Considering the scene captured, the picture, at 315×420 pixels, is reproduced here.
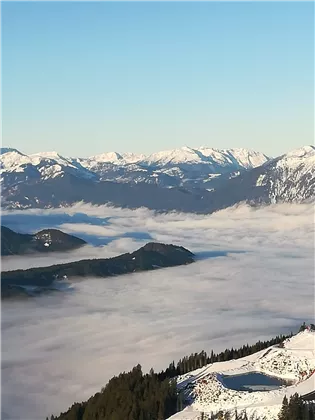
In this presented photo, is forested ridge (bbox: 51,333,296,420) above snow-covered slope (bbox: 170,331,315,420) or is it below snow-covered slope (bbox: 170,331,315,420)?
below

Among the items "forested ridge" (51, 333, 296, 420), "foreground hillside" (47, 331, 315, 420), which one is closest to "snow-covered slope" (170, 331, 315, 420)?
"foreground hillside" (47, 331, 315, 420)

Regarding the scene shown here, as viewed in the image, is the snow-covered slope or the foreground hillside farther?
the foreground hillside

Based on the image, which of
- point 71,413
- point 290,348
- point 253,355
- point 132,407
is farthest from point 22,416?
point 290,348

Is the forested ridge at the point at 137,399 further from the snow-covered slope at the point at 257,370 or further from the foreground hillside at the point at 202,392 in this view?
the snow-covered slope at the point at 257,370

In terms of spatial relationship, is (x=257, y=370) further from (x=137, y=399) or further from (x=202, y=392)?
(x=137, y=399)

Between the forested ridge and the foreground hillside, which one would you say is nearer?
the foreground hillside

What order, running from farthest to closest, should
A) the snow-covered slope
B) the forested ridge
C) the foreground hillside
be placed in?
1. the forested ridge
2. the foreground hillside
3. the snow-covered slope

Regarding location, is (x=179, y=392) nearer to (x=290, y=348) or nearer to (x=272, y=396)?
(x=272, y=396)

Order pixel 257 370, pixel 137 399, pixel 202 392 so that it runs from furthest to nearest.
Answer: pixel 257 370 → pixel 137 399 → pixel 202 392

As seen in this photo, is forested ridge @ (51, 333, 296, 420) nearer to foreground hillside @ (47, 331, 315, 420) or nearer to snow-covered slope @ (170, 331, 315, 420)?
foreground hillside @ (47, 331, 315, 420)

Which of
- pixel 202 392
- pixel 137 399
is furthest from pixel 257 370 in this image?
pixel 137 399

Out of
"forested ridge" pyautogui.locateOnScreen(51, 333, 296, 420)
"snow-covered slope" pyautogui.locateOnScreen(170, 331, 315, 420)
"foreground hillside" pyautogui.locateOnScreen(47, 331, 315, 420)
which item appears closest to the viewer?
"snow-covered slope" pyautogui.locateOnScreen(170, 331, 315, 420)
